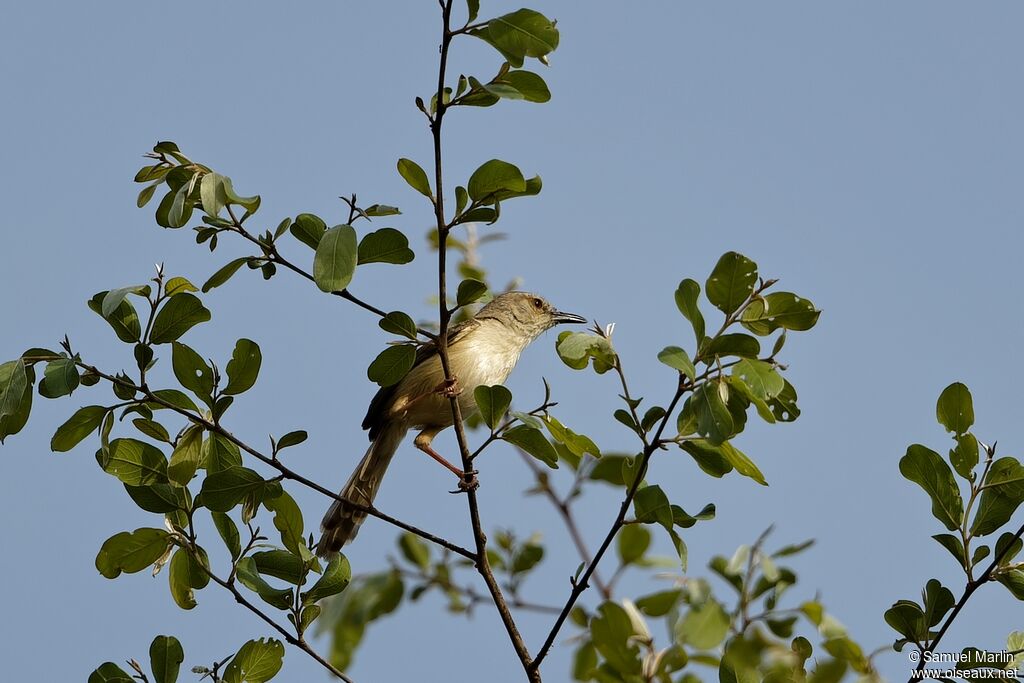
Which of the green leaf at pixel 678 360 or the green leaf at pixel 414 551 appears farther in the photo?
the green leaf at pixel 414 551

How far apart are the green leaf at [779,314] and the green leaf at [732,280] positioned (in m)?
0.05

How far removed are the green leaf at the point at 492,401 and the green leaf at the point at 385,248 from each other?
1.87 feet

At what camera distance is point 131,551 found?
393 centimetres

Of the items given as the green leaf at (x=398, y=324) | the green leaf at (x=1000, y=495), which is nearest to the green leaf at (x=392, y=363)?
the green leaf at (x=398, y=324)

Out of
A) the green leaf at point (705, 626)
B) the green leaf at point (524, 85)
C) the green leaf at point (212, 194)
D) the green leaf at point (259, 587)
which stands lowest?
the green leaf at point (705, 626)

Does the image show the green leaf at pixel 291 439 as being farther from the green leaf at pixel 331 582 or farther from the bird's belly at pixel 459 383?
the bird's belly at pixel 459 383

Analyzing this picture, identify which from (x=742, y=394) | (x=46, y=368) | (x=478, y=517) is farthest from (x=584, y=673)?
(x=46, y=368)

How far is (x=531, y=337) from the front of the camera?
8406mm

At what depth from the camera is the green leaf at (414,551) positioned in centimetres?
360

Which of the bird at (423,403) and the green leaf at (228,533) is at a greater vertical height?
the bird at (423,403)

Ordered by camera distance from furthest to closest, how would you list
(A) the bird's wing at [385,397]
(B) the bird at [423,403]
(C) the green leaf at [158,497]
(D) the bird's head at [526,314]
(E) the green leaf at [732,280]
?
(D) the bird's head at [526,314], (A) the bird's wing at [385,397], (B) the bird at [423,403], (C) the green leaf at [158,497], (E) the green leaf at [732,280]

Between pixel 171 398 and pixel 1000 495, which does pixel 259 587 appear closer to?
pixel 171 398

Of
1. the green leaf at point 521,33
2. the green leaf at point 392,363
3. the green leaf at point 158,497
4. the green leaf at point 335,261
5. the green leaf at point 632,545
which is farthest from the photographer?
the green leaf at point 392,363

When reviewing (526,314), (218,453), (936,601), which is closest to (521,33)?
(218,453)
